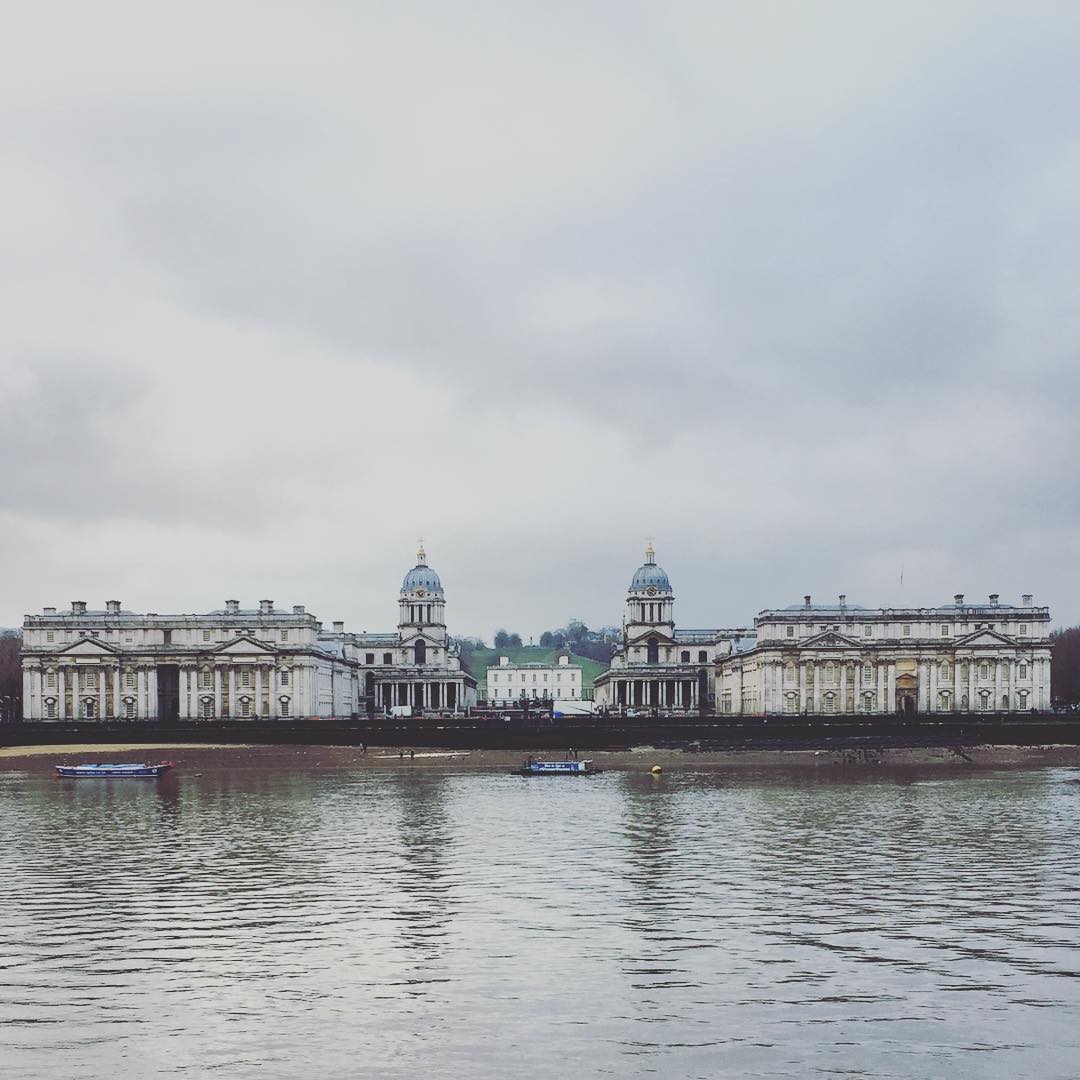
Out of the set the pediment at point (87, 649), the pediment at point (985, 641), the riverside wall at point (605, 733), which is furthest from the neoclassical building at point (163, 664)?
the pediment at point (985, 641)

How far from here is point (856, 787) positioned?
278 feet

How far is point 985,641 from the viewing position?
593ft

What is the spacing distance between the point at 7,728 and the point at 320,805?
66.8m

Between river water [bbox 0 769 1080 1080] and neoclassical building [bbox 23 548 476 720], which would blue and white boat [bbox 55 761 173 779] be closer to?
river water [bbox 0 769 1080 1080]

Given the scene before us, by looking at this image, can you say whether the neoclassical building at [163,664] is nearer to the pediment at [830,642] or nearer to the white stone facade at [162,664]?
the white stone facade at [162,664]

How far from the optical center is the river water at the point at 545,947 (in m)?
25.9

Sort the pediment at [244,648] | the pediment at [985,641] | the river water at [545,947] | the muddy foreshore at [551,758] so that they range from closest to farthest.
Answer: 1. the river water at [545,947]
2. the muddy foreshore at [551,758]
3. the pediment at [244,648]
4. the pediment at [985,641]

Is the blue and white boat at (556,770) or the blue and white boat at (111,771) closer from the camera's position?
the blue and white boat at (111,771)

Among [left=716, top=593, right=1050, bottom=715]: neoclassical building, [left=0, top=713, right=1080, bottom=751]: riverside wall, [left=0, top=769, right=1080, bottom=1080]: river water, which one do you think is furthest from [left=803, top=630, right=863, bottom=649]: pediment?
[left=0, top=769, right=1080, bottom=1080]: river water

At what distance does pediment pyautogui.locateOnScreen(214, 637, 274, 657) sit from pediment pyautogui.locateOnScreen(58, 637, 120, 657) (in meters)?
13.0

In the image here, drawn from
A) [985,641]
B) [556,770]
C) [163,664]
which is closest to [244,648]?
[163,664]

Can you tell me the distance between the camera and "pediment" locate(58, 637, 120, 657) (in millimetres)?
176875

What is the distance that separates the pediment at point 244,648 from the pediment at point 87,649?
42.6 feet

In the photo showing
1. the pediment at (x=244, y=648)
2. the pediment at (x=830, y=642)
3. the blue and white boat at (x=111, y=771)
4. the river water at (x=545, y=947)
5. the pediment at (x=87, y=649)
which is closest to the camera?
the river water at (x=545, y=947)
